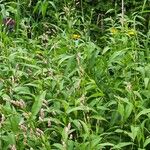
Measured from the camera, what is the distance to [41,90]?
2979 millimetres

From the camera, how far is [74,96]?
9.44 feet

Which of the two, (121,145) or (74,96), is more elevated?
(74,96)

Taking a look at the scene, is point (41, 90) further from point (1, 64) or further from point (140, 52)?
point (140, 52)

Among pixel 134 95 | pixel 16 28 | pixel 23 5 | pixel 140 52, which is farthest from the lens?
pixel 23 5

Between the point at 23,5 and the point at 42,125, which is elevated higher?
the point at 23,5

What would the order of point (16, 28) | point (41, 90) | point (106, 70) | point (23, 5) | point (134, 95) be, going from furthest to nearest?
1. point (23, 5)
2. point (16, 28)
3. point (106, 70)
4. point (41, 90)
5. point (134, 95)

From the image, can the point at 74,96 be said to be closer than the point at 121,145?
No

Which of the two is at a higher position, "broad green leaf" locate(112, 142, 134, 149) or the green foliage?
the green foliage

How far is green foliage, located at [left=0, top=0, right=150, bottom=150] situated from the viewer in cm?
253

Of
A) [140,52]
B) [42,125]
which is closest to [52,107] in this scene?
[42,125]

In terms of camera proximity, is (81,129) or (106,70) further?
(106,70)

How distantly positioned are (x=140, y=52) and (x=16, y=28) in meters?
1.23

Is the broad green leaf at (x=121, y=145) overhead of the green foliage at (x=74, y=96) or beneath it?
beneath

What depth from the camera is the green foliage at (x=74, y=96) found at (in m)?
2.53
